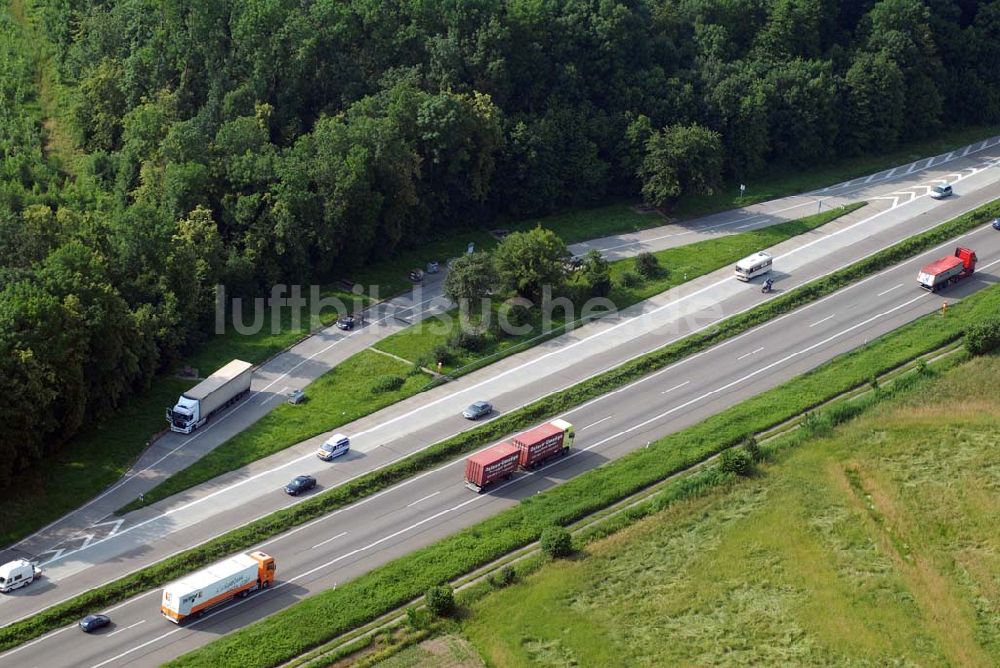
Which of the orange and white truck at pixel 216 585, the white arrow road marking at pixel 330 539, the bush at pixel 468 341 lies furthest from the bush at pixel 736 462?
the orange and white truck at pixel 216 585

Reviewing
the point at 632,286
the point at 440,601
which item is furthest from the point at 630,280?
the point at 440,601


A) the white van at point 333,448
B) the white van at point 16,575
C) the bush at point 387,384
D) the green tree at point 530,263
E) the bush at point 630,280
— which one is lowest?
the white van at point 16,575

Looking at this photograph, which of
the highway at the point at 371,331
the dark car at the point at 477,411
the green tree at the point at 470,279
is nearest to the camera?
the highway at the point at 371,331

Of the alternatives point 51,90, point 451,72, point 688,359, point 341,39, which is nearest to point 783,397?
point 688,359

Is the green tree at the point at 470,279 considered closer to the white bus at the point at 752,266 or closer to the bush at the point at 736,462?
the white bus at the point at 752,266

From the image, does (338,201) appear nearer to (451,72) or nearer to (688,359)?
(451,72)

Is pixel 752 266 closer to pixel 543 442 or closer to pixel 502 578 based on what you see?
pixel 543 442
